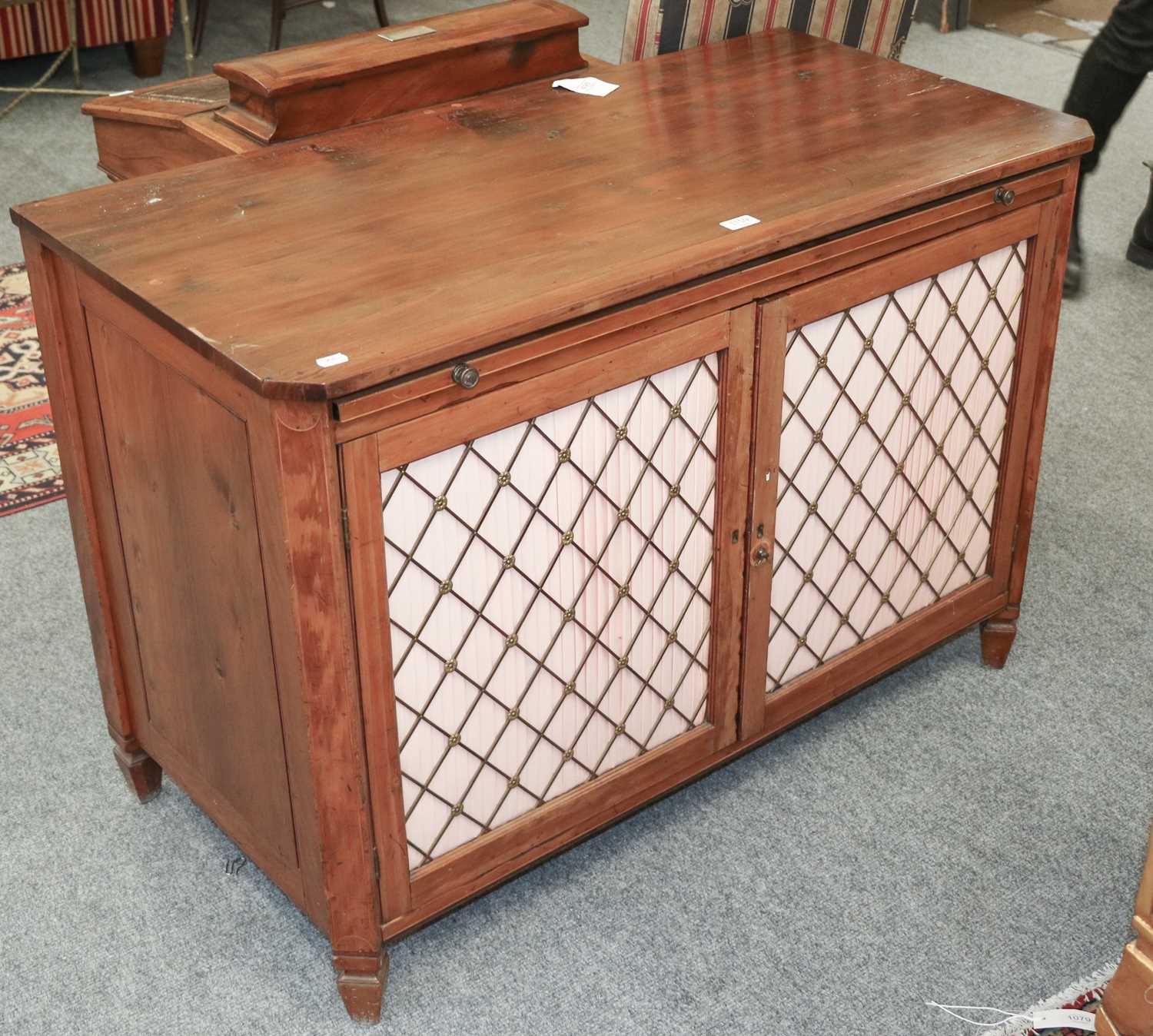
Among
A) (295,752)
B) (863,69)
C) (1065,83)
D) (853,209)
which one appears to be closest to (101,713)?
(295,752)

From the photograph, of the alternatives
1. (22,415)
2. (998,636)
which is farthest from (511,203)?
(22,415)

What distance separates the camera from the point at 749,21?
2480 mm

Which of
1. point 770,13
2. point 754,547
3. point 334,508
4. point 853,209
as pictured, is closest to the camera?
point 334,508

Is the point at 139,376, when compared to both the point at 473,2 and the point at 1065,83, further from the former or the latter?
the point at 473,2

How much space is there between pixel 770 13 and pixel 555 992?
5.28 feet

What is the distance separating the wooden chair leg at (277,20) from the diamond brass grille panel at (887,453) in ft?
10.1

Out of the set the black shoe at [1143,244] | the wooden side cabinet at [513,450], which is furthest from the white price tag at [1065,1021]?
the black shoe at [1143,244]

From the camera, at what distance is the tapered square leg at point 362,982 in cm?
176

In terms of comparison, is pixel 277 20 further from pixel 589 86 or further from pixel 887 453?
pixel 887 453

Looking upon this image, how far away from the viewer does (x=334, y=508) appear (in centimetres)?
149

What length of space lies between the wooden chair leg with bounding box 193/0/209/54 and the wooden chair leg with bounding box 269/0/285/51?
33 centimetres

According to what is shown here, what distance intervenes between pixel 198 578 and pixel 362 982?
0.52 m

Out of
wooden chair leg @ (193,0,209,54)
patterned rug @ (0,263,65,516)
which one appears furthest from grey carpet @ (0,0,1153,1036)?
wooden chair leg @ (193,0,209,54)

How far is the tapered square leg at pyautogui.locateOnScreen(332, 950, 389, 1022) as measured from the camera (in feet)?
5.78
